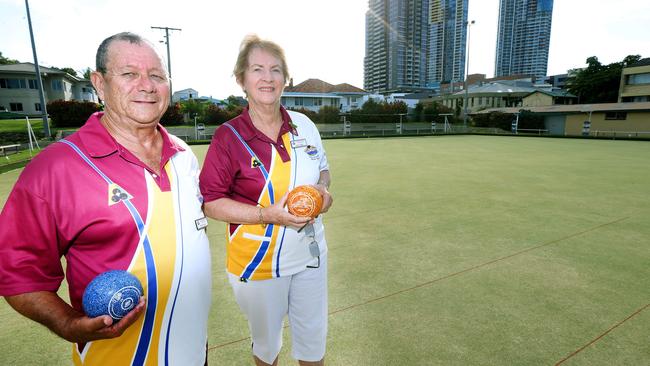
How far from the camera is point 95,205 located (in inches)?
52.1

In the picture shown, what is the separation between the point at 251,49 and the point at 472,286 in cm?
333

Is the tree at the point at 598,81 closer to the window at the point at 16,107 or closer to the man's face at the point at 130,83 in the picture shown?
the man's face at the point at 130,83

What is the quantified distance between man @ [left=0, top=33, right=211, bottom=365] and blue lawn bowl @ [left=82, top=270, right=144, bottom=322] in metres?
0.03

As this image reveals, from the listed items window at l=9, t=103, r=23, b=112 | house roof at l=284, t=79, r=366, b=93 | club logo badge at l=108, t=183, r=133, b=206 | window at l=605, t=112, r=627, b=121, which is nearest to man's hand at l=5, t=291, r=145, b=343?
club logo badge at l=108, t=183, r=133, b=206

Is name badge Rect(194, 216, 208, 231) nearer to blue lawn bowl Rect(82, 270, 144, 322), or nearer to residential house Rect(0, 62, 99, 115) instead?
blue lawn bowl Rect(82, 270, 144, 322)

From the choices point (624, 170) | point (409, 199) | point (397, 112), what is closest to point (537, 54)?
point (397, 112)

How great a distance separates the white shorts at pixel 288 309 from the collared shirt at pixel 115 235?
1.31ft

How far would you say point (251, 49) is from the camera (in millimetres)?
2088

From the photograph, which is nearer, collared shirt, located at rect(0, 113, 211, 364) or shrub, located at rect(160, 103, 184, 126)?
collared shirt, located at rect(0, 113, 211, 364)

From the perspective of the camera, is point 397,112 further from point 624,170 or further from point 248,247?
point 248,247

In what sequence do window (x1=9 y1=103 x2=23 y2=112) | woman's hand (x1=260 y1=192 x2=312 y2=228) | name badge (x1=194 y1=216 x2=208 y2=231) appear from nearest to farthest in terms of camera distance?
name badge (x1=194 y1=216 x2=208 y2=231), woman's hand (x1=260 y1=192 x2=312 y2=228), window (x1=9 y1=103 x2=23 y2=112)

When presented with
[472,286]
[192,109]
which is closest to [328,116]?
[192,109]

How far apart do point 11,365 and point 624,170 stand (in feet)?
52.0

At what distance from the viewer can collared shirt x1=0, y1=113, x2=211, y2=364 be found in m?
1.21
